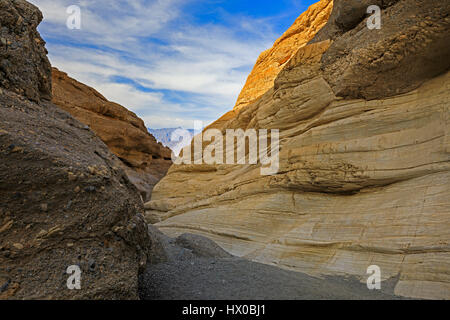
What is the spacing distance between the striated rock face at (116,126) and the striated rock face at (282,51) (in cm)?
929

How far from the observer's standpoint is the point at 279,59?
49.5 ft

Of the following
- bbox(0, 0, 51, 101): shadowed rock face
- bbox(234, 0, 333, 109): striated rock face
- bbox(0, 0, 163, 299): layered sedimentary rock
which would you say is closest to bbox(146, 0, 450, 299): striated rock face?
bbox(0, 0, 163, 299): layered sedimentary rock

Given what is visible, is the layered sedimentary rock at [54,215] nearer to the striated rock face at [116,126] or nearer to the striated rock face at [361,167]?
the striated rock face at [361,167]

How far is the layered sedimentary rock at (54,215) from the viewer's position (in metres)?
2.45

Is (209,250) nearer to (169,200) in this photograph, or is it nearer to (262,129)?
(262,129)

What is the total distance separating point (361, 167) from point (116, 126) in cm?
1887

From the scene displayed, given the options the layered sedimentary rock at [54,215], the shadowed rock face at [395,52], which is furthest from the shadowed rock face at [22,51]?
the shadowed rock face at [395,52]

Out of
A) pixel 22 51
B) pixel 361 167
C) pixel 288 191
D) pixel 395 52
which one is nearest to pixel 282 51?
pixel 395 52

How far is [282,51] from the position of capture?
15109 millimetres

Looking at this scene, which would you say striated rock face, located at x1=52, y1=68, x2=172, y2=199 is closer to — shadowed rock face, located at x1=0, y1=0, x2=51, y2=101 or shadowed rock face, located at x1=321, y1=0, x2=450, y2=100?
shadowed rock face, located at x1=0, y1=0, x2=51, y2=101

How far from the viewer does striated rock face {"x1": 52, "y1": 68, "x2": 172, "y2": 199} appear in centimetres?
1920

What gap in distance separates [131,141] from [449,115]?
20.3 metres

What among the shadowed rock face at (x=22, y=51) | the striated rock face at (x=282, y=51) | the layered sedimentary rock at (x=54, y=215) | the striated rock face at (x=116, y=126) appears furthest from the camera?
the striated rock face at (x=116, y=126)

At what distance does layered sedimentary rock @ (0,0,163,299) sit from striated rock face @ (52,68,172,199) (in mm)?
15482
